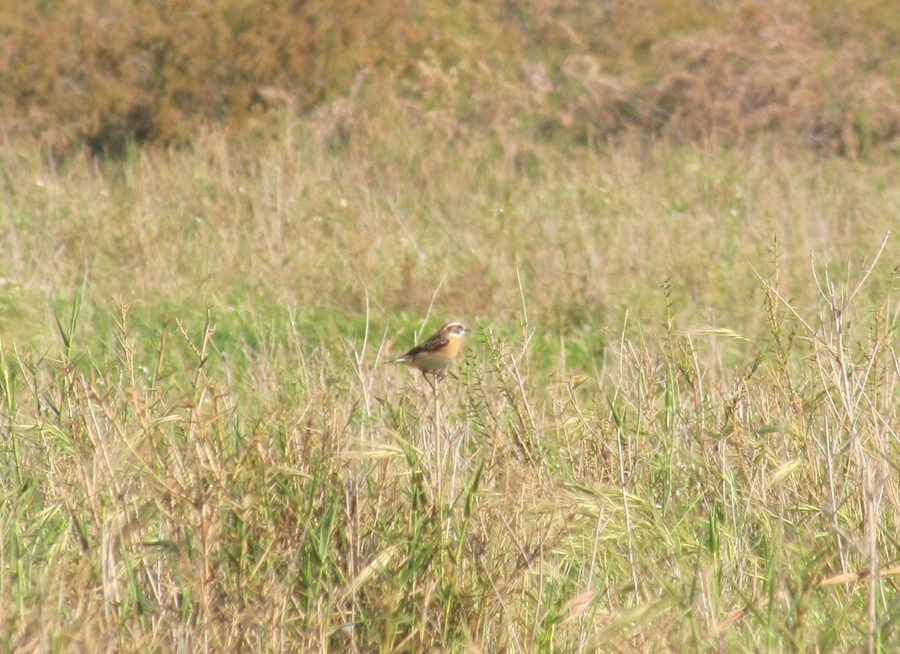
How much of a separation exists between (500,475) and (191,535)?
36.4 inches

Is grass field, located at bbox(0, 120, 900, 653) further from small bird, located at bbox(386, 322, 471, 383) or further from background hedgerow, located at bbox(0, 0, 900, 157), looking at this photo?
background hedgerow, located at bbox(0, 0, 900, 157)

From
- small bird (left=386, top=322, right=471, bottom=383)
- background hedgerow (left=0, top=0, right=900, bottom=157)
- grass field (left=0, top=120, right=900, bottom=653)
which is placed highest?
grass field (left=0, top=120, right=900, bottom=653)

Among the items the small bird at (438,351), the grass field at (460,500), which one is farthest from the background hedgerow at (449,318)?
the small bird at (438,351)

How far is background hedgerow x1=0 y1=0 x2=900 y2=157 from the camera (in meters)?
13.4

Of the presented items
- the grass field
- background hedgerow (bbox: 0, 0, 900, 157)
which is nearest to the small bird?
the grass field

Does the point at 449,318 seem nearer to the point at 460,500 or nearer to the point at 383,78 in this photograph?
the point at 460,500

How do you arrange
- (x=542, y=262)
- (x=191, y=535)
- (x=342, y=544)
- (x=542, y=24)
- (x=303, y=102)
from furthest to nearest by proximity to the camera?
(x=542, y=24) → (x=303, y=102) → (x=542, y=262) → (x=342, y=544) → (x=191, y=535)

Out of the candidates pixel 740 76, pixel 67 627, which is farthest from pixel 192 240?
pixel 740 76

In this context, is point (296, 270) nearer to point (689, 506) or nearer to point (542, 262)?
point (542, 262)

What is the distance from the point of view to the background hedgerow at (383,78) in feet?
44.0

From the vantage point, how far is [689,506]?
132 inches

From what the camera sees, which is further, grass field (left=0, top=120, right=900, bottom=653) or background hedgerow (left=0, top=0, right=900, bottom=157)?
background hedgerow (left=0, top=0, right=900, bottom=157)

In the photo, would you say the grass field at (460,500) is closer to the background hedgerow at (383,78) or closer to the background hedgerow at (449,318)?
the background hedgerow at (449,318)

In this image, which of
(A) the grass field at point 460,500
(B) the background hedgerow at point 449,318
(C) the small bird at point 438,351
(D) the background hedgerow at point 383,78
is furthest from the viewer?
(D) the background hedgerow at point 383,78
